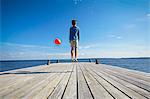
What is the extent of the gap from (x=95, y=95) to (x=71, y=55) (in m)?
9.16

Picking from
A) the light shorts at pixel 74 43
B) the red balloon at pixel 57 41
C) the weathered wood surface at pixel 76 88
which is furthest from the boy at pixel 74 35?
the weathered wood surface at pixel 76 88

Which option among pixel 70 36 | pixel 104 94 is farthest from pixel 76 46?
pixel 104 94

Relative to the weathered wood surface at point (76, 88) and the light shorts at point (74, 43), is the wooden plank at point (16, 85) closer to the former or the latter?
the weathered wood surface at point (76, 88)

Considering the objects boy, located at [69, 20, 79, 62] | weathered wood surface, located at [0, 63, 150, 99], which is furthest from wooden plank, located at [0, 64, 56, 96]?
boy, located at [69, 20, 79, 62]

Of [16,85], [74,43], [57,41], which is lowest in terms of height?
[16,85]

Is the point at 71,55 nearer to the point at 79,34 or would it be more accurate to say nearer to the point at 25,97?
the point at 79,34

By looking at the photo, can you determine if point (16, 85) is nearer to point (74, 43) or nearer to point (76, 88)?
point (76, 88)

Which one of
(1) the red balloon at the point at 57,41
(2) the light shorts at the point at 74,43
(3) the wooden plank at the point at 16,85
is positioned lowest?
(3) the wooden plank at the point at 16,85

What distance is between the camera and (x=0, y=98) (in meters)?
2.50

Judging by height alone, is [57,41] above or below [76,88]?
above

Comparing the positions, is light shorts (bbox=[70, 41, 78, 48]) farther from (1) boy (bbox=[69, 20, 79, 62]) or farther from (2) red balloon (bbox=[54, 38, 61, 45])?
(2) red balloon (bbox=[54, 38, 61, 45])

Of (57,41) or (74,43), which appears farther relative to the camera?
(57,41)

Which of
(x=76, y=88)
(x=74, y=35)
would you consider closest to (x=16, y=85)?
(x=76, y=88)

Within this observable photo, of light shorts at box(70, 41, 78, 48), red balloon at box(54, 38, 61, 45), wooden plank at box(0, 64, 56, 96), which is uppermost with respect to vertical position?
red balloon at box(54, 38, 61, 45)
